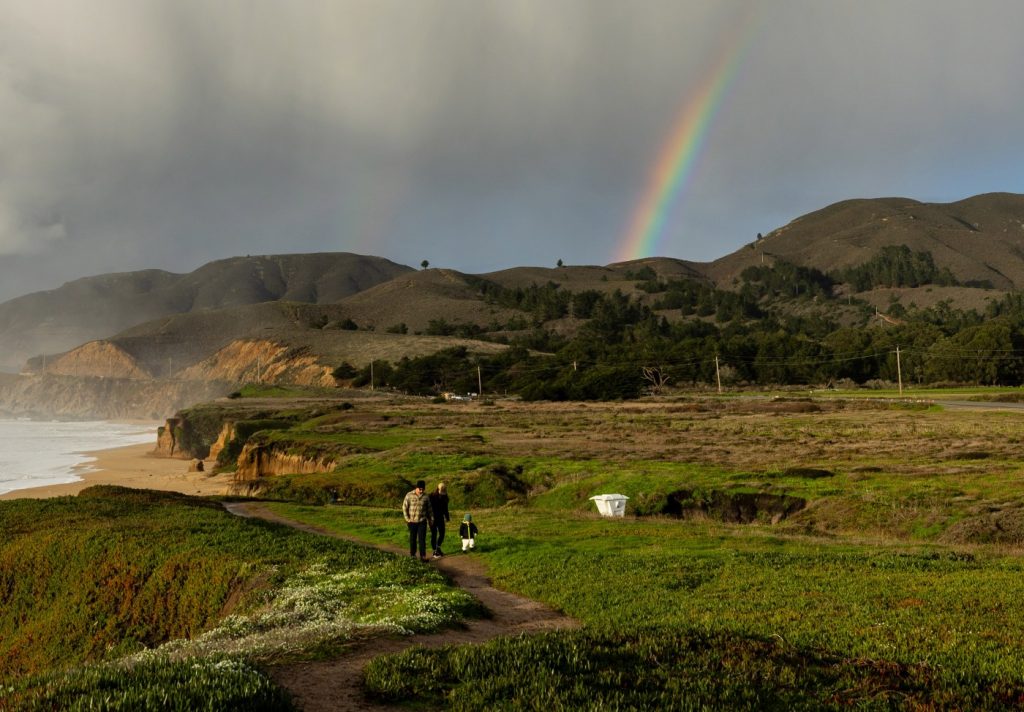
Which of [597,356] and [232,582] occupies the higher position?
[597,356]

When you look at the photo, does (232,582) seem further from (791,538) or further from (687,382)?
(687,382)

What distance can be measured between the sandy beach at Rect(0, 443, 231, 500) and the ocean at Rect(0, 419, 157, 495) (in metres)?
1.87

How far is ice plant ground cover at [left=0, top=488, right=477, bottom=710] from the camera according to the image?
775 centimetres

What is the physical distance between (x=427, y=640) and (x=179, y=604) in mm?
8411

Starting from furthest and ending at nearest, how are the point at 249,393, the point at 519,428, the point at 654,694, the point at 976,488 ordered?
the point at 249,393 < the point at 519,428 < the point at 976,488 < the point at 654,694

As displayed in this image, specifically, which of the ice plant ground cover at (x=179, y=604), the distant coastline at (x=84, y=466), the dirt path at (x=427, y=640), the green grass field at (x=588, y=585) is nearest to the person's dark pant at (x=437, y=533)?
the dirt path at (x=427, y=640)

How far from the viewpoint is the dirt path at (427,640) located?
8367mm

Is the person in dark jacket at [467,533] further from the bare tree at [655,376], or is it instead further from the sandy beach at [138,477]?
the bare tree at [655,376]

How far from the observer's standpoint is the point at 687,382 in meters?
129

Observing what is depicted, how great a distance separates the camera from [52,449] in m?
97.6

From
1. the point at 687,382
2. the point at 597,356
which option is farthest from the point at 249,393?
the point at 687,382

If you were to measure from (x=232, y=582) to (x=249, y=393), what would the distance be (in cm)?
11875

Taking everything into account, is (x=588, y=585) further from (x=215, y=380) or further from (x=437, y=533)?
(x=215, y=380)

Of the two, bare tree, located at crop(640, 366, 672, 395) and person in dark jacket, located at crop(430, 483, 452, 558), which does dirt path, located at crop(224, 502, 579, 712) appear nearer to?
person in dark jacket, located at crop(430, 483, 452, 558)
